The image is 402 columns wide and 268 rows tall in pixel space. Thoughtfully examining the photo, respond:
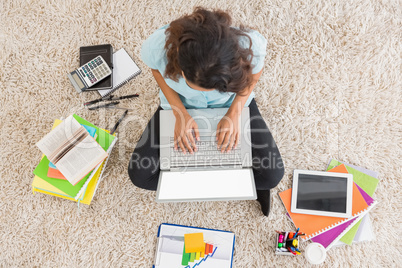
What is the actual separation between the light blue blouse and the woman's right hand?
8 centimetres

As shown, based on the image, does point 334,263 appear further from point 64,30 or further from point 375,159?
point 64,30

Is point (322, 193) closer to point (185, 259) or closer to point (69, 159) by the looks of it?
point (185, 259)

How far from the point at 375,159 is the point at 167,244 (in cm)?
105

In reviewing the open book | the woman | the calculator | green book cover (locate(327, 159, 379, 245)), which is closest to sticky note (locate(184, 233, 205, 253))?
the woman

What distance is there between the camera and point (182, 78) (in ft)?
3.11

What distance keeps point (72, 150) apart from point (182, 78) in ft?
1.93

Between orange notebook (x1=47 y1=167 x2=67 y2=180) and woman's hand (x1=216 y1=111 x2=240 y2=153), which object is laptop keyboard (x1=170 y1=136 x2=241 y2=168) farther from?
orange notebook (x1=47 y1=167 x2=67 y2=180)

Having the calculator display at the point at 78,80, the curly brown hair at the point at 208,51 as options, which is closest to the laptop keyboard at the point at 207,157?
the curly brown hair at the point at 208,51

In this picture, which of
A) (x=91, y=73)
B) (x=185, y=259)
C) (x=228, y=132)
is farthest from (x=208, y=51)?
(x=185, y=259)

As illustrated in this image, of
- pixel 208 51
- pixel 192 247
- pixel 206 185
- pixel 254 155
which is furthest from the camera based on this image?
pixel 192 247

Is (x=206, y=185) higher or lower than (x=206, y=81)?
lower

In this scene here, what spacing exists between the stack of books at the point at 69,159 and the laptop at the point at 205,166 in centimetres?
32

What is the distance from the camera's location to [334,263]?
52.4 inches

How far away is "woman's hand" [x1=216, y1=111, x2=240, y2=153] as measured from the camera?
1083mm
